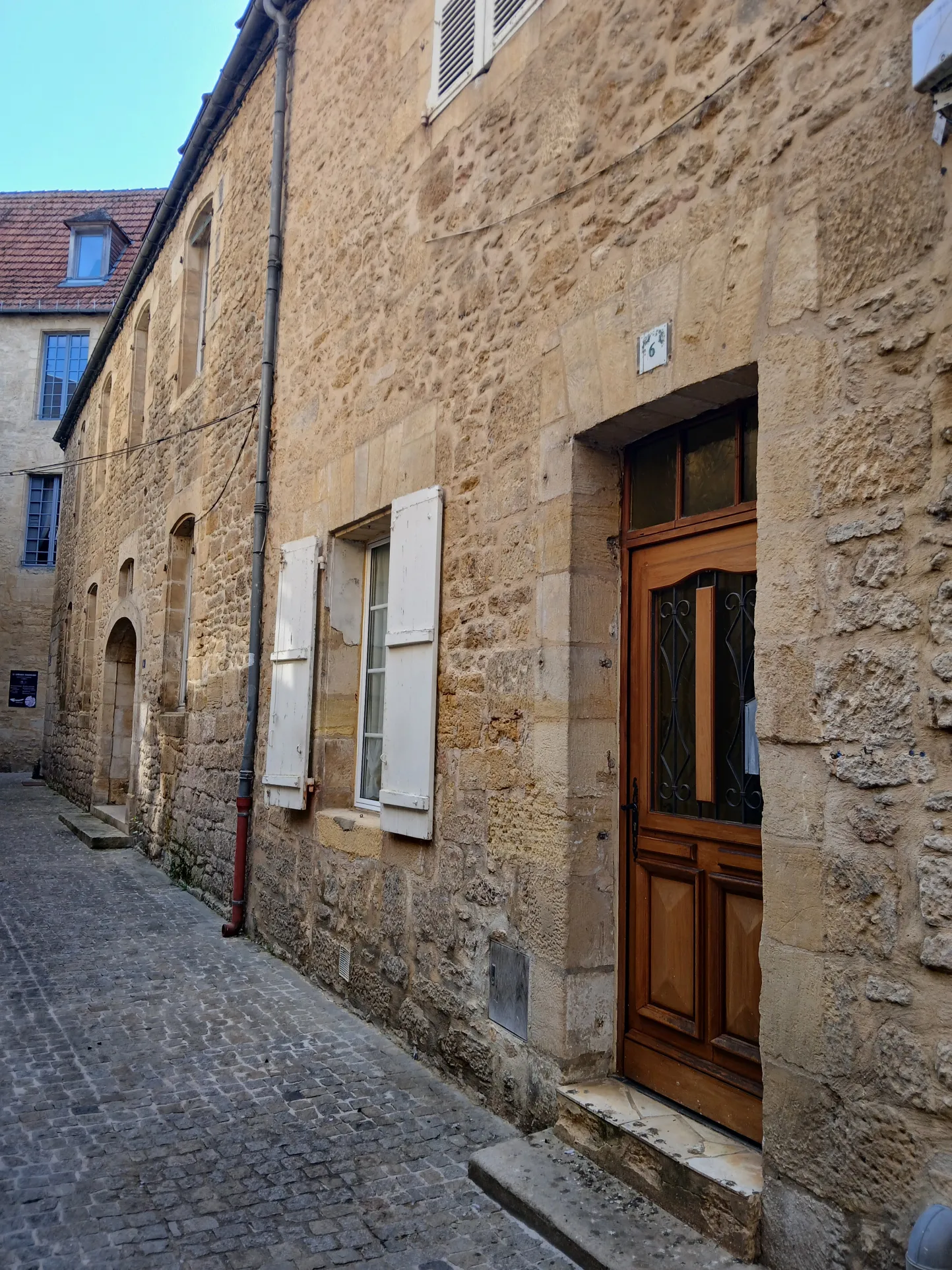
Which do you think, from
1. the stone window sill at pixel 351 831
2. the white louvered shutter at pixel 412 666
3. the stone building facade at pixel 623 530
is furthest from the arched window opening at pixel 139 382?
the white louvered shutter at pixel 412 666

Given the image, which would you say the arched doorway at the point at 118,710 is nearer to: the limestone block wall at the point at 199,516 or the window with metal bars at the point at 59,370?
the limestone block wall at the point at 199,516

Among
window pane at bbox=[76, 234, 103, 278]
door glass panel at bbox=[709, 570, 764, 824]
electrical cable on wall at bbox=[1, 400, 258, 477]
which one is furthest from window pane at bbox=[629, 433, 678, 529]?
window pane at bbox=[76, 234, 103, 278]

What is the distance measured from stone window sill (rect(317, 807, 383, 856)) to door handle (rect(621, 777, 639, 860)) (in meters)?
1.58

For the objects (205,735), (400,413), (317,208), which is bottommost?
(205,735)

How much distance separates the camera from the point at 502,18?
13.2ft

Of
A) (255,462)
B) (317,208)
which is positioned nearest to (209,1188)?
(255,462)

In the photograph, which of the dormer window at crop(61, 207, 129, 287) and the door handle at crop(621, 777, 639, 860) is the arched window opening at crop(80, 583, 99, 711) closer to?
the dormer window at crop(61, 207, 129, 287)

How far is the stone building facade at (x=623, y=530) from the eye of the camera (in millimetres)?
2211

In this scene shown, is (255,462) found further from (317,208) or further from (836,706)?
(836,706)

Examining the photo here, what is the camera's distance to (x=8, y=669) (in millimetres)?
19859

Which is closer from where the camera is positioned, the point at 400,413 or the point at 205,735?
the point at 400,413

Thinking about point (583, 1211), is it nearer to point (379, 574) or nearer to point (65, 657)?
point (379, 574)

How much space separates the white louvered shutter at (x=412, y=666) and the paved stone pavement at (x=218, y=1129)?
1.04 m

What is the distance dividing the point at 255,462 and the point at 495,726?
3551 millimetres
